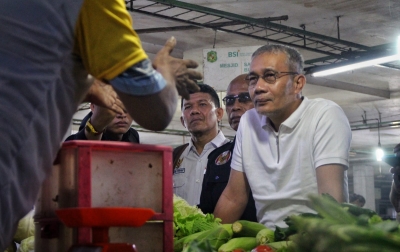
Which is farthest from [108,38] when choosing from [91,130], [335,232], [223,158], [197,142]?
[197,142]

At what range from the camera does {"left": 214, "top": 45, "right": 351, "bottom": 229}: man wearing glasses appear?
2.88 m

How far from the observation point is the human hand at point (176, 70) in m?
1.78

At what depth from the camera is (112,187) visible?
1788 millimetres

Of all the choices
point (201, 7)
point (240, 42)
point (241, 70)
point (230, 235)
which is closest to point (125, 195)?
point (230, 235)

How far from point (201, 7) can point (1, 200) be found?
776 cm

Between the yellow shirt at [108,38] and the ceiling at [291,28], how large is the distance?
711cm

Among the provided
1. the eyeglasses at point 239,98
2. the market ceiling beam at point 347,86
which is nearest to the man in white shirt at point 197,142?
the eyeglasses at point 239,98

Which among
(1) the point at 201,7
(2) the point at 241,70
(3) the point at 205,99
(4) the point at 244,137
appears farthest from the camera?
(1) the point at 201,7

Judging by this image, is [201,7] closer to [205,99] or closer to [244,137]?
[205,99]

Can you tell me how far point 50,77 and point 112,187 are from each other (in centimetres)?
40

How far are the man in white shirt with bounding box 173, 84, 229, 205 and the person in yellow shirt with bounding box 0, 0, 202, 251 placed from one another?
9.14ft

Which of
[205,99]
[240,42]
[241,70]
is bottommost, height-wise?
[205,99]

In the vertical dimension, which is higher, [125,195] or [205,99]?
[205,99]

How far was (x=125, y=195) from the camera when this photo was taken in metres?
1.80
